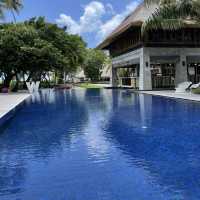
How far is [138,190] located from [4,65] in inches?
1056

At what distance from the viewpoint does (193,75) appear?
30.1 metres

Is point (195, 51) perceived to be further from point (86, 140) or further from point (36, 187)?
point (36, 187)

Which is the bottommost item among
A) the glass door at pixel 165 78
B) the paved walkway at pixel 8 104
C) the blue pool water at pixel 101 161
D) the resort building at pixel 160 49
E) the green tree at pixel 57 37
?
the blue pool water at pixel 101 161

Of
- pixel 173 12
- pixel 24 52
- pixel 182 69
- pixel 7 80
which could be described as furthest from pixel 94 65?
pixel 173 12

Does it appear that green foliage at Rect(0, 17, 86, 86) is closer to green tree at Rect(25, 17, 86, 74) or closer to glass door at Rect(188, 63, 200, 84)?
green tree at Rect(25, 17, 86, 74)

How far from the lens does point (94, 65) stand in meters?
67.2

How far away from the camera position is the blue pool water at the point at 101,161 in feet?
14.7

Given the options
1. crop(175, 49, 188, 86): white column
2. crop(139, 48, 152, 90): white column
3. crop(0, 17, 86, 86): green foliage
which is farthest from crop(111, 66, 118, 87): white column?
crop(175, 49, 188, 86): white column

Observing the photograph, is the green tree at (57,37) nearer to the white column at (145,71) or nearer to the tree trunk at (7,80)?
the tree trunk at (7,80)

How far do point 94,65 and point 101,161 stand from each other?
6178 cm

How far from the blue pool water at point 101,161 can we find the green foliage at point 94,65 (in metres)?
56.7

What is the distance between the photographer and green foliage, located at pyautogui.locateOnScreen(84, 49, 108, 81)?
6675 centimetres

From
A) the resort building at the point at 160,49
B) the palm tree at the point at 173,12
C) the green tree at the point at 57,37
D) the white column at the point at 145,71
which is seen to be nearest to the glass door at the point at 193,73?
the resort building at the point at 160,49

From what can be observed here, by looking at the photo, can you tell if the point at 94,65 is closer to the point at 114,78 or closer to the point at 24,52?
the point at 114,78
